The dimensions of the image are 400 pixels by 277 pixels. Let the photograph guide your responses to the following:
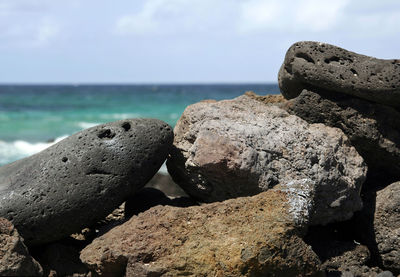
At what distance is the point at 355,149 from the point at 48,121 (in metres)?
22.3

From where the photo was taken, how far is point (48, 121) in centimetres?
2547

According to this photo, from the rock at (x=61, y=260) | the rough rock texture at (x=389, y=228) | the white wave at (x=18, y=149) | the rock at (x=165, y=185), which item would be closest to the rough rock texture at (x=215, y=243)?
the rock at (x=61, y=260)

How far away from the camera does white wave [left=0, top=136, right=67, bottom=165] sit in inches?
599

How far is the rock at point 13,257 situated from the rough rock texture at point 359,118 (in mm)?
2717

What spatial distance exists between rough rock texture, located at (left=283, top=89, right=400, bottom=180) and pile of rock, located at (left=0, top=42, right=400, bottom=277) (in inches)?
0.4

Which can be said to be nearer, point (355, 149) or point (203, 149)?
point (203, 149)

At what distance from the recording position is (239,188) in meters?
4.40

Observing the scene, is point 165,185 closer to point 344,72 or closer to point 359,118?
point 359,118

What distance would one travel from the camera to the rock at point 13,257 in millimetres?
3596

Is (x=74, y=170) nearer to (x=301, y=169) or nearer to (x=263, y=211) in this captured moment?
(x=263, y=211)

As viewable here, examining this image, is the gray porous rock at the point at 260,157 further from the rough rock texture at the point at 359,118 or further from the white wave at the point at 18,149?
the white wave at the point at 18,149

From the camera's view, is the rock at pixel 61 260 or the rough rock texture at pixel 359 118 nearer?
the rock at pixel 61 260

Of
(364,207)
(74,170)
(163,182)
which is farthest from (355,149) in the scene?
(163,182)

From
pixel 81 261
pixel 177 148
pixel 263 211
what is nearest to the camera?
pixel 263 211
